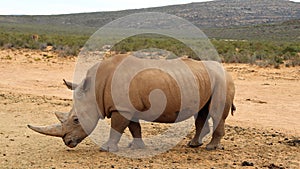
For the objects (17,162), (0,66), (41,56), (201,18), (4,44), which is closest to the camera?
(17,162)

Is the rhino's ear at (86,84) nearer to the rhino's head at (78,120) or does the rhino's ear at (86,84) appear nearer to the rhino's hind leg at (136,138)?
the rhino's head at (78,120)

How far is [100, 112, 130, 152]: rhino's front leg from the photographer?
732cm

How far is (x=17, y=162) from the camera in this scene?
7.14 m

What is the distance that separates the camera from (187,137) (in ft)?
30.2

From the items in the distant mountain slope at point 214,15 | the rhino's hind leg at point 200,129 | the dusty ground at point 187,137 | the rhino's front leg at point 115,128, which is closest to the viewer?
the dusty ground at point 187,137

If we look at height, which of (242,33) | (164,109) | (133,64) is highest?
(133,64)

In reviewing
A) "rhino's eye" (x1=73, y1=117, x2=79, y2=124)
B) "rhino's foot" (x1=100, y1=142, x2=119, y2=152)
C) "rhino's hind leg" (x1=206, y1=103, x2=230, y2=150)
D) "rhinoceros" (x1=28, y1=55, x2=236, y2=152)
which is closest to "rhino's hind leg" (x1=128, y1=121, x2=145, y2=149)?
"rhinoceros" (x1=28, y1=55, x2=236, y2=152)

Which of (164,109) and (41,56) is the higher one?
(164,109)

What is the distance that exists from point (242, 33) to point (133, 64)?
6618cm

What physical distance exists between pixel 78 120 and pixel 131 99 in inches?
37.1

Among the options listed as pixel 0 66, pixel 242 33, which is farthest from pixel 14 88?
pixel 242 33

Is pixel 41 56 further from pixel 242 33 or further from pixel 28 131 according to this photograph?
pixel 242 33

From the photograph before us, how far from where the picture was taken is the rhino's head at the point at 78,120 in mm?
7414

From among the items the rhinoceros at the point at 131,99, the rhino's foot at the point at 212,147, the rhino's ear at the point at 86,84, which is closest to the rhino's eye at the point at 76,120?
the rhinoceros at the point at 131,99
